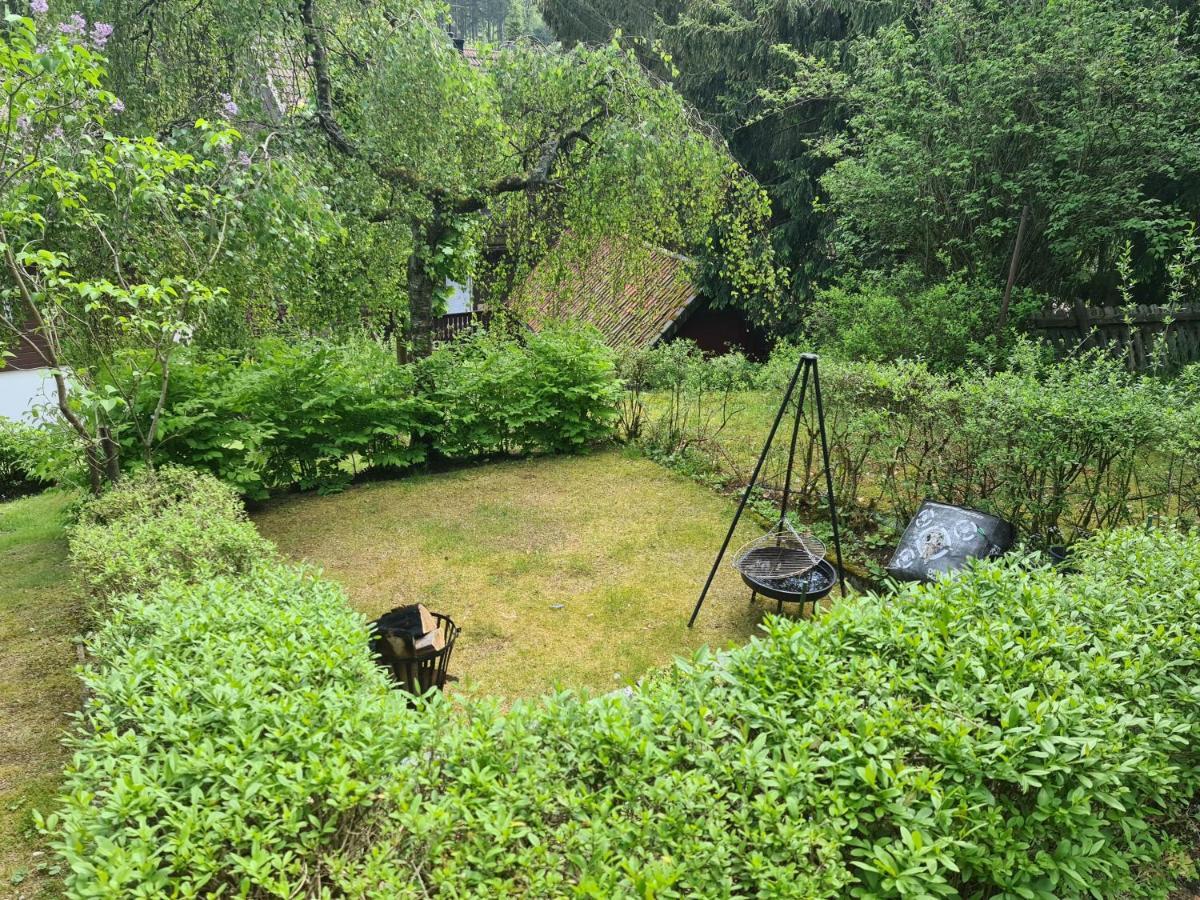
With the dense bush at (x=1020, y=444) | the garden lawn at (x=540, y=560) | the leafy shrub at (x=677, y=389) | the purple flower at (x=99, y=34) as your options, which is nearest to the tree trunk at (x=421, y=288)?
the garden lawn at (x=540, y=560)

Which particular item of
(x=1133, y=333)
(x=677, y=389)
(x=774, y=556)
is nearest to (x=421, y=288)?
(x=677, y=389)

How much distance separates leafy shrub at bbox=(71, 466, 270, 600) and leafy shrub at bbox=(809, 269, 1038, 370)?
273 inches

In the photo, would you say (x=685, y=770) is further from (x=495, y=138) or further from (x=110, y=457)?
(x=495, y=138)

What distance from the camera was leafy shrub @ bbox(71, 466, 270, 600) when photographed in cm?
338

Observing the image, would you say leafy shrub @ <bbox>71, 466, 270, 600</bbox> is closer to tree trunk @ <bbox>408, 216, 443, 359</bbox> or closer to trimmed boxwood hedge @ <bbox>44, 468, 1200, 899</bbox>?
trimmed boxwood hedge @ <bbox>44, 468, 1200, 899</bbox>

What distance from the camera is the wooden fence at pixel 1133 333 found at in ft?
27.3

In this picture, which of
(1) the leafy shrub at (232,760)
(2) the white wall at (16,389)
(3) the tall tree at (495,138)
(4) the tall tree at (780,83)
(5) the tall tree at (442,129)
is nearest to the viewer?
(1) the leafy shrub at (232,760)

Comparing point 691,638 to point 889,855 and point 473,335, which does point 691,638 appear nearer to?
point 889,855

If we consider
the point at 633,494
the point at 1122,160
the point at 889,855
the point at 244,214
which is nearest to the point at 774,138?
the point at 1122,160

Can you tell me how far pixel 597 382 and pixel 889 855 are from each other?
23.4 feet

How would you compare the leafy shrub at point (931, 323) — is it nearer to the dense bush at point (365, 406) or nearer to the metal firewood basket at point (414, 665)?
the dense bush at point (365, 406)

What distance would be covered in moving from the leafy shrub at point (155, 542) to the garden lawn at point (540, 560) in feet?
4.37

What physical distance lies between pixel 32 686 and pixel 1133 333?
A: 11.1 metres

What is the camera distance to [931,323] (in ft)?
25.8
